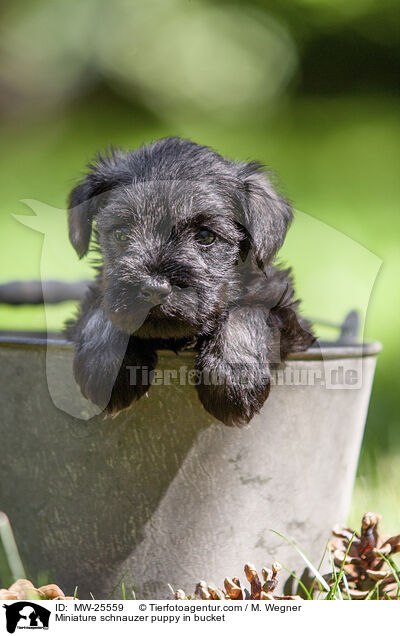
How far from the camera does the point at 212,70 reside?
1387 mm

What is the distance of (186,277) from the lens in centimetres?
108

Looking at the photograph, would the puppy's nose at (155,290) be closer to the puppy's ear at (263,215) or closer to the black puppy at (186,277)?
the black puppy at (186,277)

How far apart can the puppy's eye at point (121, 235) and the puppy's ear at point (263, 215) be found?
0.24 m

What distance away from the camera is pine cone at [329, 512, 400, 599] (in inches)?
53.0

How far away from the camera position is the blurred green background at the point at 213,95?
54.0 inches

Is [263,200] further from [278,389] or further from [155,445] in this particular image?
[155,445]

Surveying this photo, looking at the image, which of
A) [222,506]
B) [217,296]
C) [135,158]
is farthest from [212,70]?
[222,506]

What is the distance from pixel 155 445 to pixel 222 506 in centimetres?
21

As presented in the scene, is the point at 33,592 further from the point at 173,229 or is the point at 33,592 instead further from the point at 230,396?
the point at 173,229
